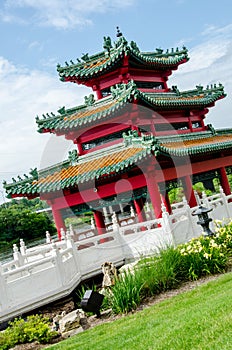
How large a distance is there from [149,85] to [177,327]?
13193 mm

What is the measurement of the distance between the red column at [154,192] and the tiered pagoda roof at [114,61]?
5028 mm

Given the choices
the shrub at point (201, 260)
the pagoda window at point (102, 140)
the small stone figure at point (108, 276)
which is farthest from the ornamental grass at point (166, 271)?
the pagoda window at point (102, 140)

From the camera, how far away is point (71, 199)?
14.9 m

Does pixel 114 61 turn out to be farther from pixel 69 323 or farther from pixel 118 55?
pixel 69 323

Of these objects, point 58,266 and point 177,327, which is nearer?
point 177,327

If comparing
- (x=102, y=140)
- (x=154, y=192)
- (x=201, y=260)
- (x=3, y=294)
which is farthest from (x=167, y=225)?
(x=3, y=294)

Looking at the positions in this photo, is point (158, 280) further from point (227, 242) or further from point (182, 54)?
point (182, 54)

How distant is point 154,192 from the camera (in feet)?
43.0

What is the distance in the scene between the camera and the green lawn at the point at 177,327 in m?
4.75

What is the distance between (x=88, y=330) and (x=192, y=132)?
37.7 feet

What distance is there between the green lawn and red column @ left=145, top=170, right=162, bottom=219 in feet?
15.7

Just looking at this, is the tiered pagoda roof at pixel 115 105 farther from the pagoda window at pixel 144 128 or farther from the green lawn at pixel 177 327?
the green lawn at pixel 177 327

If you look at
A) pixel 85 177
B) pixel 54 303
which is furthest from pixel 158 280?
pixel 85 177

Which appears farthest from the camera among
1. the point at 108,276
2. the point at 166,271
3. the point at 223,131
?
the point at 223,131
